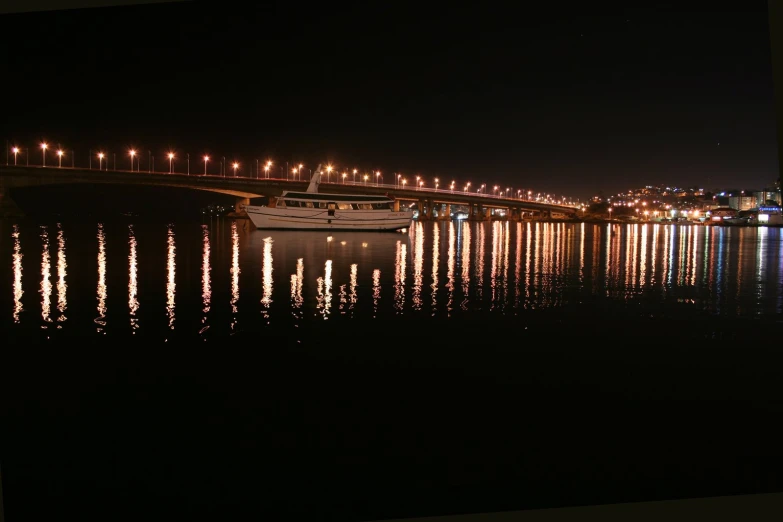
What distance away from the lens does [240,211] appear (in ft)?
290

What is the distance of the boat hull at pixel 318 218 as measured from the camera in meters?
46.6

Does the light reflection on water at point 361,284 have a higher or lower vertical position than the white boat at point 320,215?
lower

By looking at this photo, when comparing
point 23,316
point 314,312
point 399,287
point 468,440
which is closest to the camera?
point 468,440

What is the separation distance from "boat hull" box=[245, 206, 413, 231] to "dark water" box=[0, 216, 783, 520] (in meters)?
32.5

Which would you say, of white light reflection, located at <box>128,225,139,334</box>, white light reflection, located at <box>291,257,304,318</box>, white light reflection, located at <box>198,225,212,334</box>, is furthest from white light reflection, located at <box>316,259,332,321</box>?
white light reflection, located at <box>128,225,139,334</box>

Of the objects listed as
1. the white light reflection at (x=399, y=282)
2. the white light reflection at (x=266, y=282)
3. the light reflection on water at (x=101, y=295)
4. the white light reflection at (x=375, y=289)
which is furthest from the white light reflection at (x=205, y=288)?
the white light reflection at (x=399, y=282)

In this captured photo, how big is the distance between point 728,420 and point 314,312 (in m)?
7.15

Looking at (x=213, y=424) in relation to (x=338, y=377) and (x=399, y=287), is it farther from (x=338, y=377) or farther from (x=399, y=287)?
(x=399, y=287)

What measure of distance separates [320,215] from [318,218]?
278 mm

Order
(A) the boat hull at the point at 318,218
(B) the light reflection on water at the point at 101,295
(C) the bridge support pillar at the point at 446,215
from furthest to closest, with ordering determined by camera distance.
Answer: (C) the bridge support pillar at the point at 446,215 → (A) the boat hull at the point at 318,218 → (B) the light reflection on water at the point at 101,295

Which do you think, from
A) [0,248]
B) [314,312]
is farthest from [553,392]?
[0,248]

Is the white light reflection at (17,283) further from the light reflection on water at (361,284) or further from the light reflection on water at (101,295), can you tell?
the light reflection on water at (101,295)

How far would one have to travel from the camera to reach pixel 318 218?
46469mm

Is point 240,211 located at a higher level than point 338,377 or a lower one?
higher
